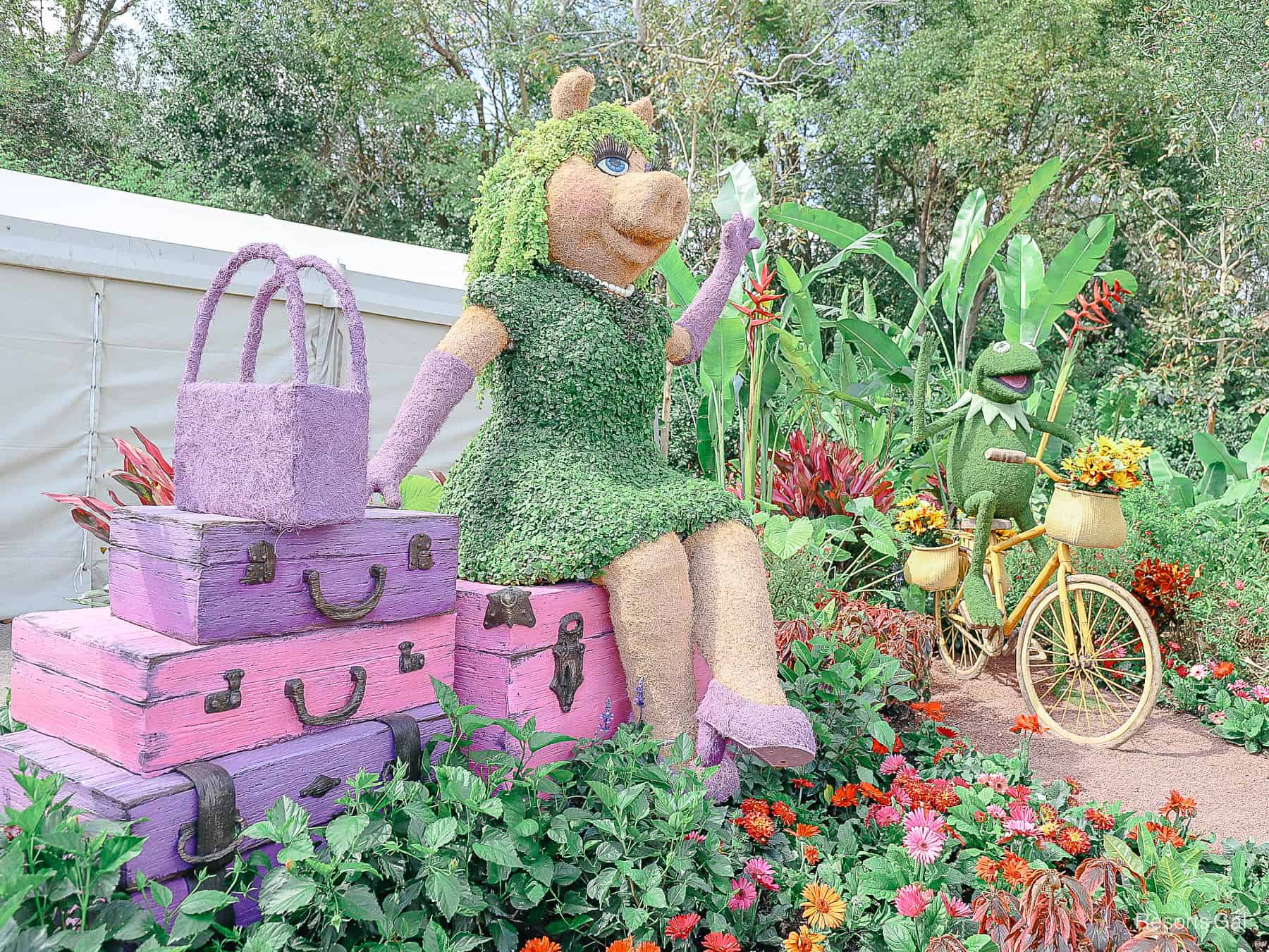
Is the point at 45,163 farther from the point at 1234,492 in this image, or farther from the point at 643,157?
the point at 1234,492

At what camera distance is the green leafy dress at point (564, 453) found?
2072 millimetres

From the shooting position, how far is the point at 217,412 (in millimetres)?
1659

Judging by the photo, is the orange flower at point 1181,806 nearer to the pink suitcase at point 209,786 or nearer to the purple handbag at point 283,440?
the pink suitcase at point 209,786

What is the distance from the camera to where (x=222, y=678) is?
1514mm

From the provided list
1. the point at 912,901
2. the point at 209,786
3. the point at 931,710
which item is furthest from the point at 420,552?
the point at 931,710

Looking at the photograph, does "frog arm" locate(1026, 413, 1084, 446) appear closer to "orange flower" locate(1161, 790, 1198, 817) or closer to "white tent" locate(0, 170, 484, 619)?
"orange flower" locate(1161, 790, 1198, 817)

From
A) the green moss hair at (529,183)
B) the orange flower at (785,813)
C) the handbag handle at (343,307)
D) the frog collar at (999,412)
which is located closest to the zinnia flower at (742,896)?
the orange flower at (785,813)

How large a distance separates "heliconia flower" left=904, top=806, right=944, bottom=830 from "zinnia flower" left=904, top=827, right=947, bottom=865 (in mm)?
34

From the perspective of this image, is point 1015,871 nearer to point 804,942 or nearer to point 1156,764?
point 804,942

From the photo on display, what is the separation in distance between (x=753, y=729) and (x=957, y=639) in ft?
7.88

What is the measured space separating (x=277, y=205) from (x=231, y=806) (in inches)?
565

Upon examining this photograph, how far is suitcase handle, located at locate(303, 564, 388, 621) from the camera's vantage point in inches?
64.1

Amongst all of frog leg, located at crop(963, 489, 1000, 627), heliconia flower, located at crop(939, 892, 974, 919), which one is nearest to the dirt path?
frog leg, located at crop(963, 489, 1000, 627)

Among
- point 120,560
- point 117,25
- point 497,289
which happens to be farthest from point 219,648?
point 117,25
